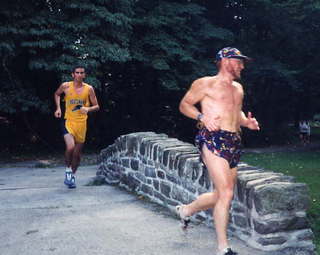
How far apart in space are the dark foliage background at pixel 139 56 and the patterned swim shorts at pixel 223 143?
37.5 feet

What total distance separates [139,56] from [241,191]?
13.6 meters

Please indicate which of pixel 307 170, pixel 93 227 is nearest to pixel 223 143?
pixel 93 227

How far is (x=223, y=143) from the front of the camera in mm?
3990

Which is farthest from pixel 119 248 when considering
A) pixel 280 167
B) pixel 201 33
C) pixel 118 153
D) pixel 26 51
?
pixel 201 33

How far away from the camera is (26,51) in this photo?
623 inches

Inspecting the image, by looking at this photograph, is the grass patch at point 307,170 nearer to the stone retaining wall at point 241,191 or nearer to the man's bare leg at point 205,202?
the stone retaining wall at point 241,191

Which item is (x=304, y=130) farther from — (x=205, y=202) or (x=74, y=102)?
(x=205, y=202)

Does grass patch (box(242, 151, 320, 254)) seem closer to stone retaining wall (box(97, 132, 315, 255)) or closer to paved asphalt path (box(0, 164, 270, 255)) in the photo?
stone retaining wall (box(97, 132, 315, 255))

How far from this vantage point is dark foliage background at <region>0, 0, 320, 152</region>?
15.3m

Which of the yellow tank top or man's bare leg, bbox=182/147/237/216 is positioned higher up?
the yellow tank top

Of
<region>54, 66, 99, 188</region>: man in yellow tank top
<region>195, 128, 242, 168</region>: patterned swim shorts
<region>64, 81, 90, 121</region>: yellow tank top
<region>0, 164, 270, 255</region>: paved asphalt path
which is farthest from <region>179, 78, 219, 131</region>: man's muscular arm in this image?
<region>64, 81, 90, 121</region>: yellow tank top

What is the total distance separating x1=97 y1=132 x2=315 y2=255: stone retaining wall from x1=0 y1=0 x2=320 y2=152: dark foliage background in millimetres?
8448

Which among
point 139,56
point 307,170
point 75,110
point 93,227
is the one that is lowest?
point 307,170

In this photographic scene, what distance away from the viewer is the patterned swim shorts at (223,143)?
13.1 feet
